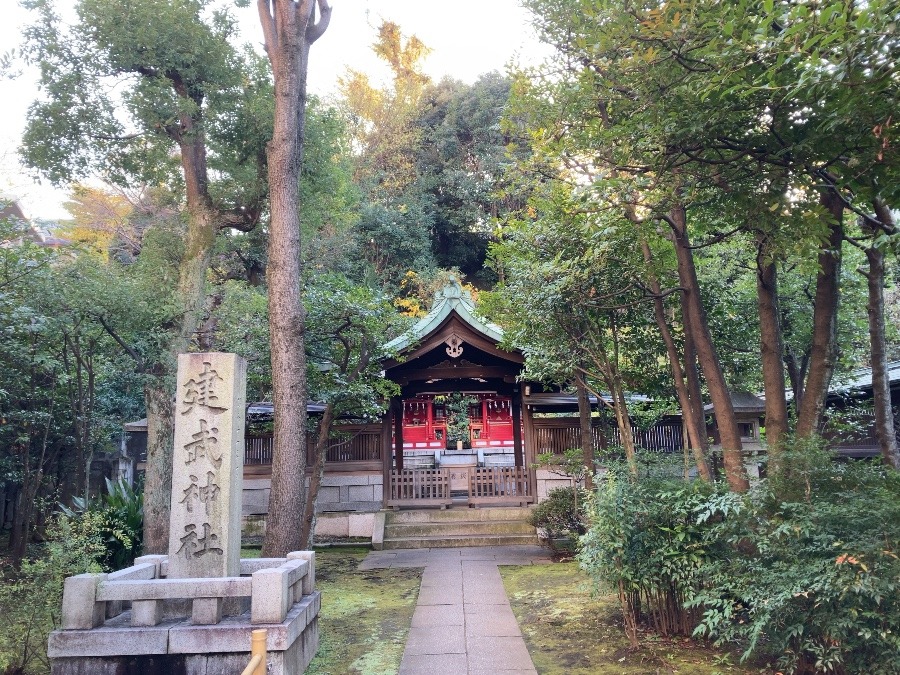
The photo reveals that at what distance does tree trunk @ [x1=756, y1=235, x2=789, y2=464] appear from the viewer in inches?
247

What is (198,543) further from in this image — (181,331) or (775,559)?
(181,331)

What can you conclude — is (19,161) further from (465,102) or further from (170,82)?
(465,102)

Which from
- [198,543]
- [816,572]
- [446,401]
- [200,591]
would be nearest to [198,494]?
[198,543]

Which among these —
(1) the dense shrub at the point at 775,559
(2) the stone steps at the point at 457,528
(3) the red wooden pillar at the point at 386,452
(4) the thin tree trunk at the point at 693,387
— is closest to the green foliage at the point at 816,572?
(1) the dense shrub at the point at 775,559

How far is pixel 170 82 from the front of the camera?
1109cm

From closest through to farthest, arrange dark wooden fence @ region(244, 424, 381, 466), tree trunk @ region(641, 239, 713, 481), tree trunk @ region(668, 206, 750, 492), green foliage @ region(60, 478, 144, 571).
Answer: tree trunk @ region(668, 206, 750, 492), tree trunk @ region(641, 239, 713, 481), green foliage @ region(60, 478, 144, 571), dark wooden fence @ region(244, 424, 381, 466)

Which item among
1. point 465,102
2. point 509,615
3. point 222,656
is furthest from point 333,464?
point 465,102

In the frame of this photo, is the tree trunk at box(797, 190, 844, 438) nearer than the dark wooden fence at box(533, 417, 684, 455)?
Yes

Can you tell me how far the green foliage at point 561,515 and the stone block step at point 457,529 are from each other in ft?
5.72

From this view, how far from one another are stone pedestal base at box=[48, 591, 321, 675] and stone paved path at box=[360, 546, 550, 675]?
141 centimetres

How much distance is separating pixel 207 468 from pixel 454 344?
313 inches

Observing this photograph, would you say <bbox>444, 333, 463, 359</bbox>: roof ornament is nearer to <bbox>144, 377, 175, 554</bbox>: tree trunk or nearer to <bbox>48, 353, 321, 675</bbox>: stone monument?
<bbox>144, 377, 175, 554</bbox>: tree trunk

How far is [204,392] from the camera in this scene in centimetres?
598

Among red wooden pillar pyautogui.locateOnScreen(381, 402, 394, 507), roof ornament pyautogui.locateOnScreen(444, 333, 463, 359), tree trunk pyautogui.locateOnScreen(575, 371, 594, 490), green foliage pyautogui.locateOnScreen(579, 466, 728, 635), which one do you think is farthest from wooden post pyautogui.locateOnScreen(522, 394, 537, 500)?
green foliage pyautogui.locateOnScreen(579, 466, 728, 635)
